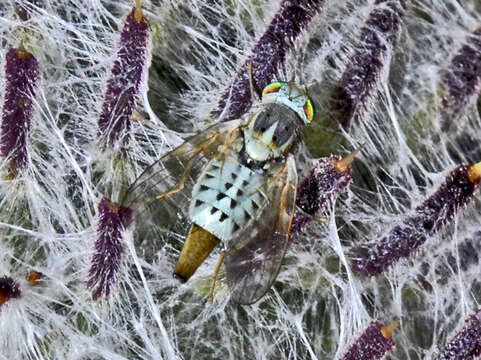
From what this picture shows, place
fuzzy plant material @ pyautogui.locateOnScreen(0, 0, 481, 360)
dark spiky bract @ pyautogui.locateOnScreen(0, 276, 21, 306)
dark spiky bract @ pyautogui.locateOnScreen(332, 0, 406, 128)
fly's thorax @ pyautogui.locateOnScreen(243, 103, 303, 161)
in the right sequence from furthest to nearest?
1. fly's thorax @ pyautogui.locateOnScreen(243, 103, 303, 161)
2. dark spiky bract @ pyautogui.locateOnScreen(332, 0, 406, 128)
3. fuzzy plant material @ pyautogui.locateOnScreen(0, 0, 481, 360)
4. dark spiky bract @ pyautogui.locateOnScreen(0, 276, 21, 306)

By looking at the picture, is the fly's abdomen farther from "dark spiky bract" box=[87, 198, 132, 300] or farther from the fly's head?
"dark spiky bract" box=[87, 198, 132, 300]

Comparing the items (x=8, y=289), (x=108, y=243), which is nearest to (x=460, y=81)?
(x=108, y=243)

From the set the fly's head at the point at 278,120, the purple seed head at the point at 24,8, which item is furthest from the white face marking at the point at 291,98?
the purple seed head at the point at 24,8

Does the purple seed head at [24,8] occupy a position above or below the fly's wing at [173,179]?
above

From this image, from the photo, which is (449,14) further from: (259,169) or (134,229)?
(134,229)

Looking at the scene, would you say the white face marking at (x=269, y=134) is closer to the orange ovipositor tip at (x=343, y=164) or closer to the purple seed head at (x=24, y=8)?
the orange ovipositor tip at (x=343, y=164)

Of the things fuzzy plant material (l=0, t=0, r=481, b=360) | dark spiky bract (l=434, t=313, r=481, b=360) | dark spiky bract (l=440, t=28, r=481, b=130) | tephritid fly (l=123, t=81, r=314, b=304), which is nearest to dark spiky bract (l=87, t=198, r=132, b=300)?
fuzzy plant material (l=0, t=0, r=481, b=360)

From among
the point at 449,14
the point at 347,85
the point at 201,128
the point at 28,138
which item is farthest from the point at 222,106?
the point at 449,14
